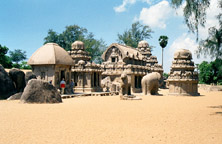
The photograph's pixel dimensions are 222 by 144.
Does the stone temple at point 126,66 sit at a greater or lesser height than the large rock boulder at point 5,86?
greater

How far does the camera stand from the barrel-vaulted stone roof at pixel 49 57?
23773 millimetres

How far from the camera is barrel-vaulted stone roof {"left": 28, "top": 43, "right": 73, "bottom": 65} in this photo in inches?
936

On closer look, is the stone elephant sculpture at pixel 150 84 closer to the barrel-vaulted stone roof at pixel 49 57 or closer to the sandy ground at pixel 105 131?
the barrel-vaulted stone roof at pixel 49 57

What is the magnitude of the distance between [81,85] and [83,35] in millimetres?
29095

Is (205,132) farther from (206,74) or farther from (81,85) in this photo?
(206,74)

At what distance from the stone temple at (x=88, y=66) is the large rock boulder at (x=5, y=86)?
Answer: 4.99 m

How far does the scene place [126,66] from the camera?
3200 centimetres

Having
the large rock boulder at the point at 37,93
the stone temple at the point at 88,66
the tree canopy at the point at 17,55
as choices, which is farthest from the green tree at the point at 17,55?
the large rock boulder at the point at 37,93

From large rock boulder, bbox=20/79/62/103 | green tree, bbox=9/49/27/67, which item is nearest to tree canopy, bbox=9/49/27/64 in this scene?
green tree, bbox=9/49/27/67

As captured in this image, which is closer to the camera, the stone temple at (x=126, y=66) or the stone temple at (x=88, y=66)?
the stone temple at (x=88, y=66)

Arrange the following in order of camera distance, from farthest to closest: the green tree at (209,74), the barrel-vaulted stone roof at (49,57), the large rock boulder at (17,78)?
the green tree at (209,74) < the barrel-vaulted stone roof at (49,57) < the large rock boulder at (17,78)

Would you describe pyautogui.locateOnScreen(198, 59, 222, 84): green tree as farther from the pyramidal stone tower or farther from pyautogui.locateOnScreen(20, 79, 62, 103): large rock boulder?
pyautogui.locateOnScreen(20, 79, 62, 103): large rock boulder

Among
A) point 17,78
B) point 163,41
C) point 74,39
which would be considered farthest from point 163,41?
point 17,78

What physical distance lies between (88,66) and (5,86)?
12542mm
